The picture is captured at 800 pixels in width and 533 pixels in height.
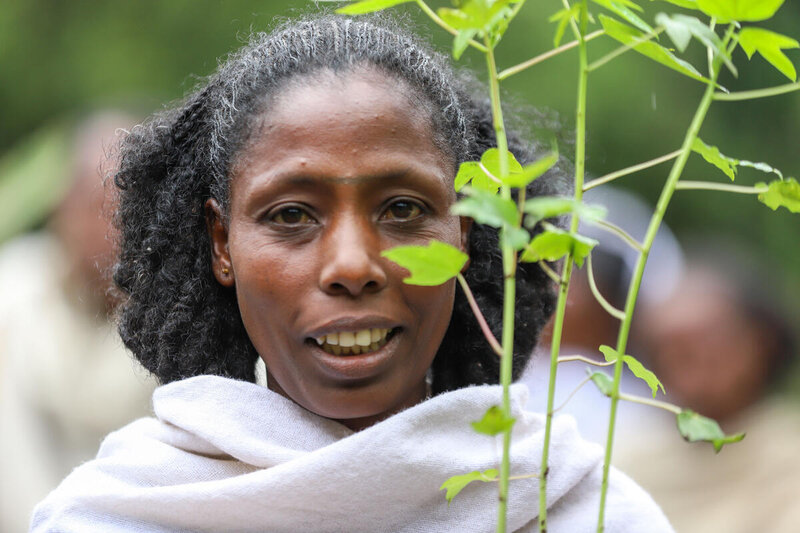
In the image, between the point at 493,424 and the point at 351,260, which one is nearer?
the point at 493,424

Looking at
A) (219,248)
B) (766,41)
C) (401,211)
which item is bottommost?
(766,41)

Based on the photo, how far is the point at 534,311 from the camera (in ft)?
7.54

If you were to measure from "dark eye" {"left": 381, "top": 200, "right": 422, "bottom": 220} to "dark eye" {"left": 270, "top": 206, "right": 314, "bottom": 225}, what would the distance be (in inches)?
4.6

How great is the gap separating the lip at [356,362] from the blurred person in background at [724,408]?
1.99 metres

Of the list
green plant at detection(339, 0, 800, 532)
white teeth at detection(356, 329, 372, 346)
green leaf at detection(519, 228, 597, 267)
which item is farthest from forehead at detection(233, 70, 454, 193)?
green leaf at detection(519, 228, 597, 267)

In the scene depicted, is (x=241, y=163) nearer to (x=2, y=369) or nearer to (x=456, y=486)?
(x=456, y=486)

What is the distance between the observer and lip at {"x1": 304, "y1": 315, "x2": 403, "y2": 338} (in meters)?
1.71

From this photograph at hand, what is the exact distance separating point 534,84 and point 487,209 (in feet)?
11.6

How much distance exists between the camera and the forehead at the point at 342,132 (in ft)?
5.75

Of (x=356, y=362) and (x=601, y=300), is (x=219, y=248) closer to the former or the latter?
(x=356, y=362)

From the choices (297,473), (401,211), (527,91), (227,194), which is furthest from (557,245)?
(527,91)

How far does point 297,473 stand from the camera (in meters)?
1.78

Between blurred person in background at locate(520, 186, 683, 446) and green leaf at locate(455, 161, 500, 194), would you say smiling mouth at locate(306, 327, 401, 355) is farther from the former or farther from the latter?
blurred person in background at locate(520, 186, 683, 446)

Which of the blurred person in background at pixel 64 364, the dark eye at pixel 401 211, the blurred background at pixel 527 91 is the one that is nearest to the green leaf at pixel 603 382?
the dark eye at pixel 401 211
